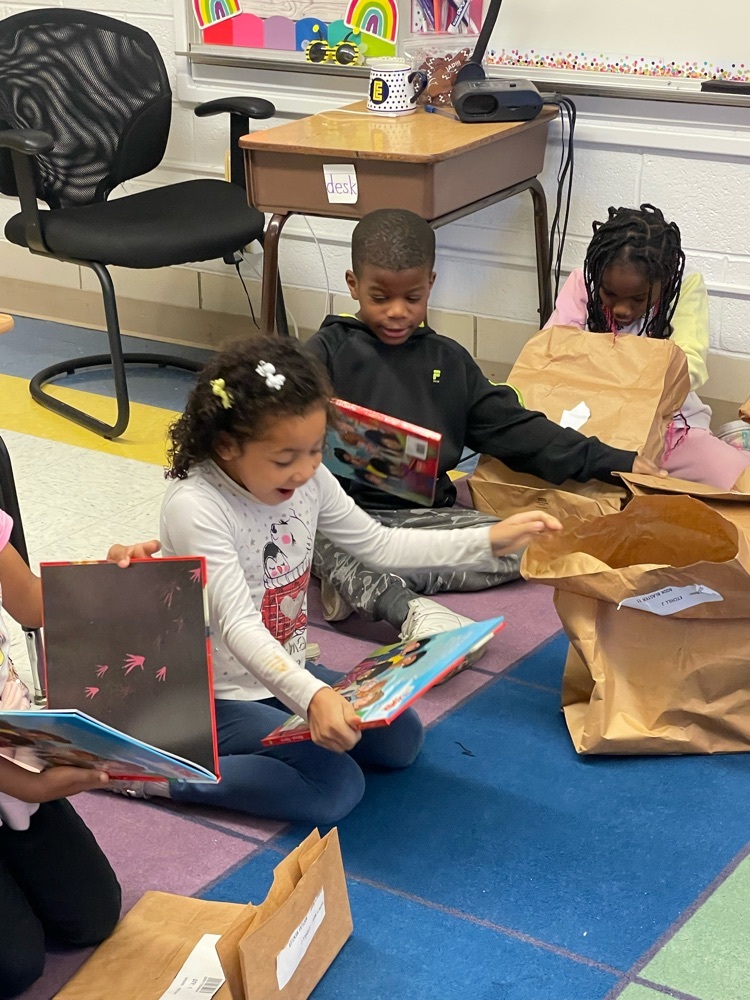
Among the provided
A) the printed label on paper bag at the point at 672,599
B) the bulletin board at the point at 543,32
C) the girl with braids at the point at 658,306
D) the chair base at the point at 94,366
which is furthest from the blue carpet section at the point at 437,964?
the bulletin board at the point at 543,32

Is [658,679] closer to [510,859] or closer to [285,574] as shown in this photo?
[510,859]

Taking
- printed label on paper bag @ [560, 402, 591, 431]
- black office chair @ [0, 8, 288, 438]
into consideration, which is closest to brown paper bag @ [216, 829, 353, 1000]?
printed label on paper bag @ [560, 402, 591, 431]

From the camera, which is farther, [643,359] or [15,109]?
[15,109]

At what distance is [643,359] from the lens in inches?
90.8

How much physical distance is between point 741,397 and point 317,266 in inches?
48.6

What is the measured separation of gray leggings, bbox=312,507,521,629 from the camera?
2.13m

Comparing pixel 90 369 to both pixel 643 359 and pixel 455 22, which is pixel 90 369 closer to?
pixel 455 22

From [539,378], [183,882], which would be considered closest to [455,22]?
[539,378]

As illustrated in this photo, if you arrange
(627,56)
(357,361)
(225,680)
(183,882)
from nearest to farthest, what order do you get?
(183,882)
(225,680)
(357,361)
(627,56)

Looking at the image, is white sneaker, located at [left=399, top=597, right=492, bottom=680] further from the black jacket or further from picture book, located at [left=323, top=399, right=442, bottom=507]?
the black jacket

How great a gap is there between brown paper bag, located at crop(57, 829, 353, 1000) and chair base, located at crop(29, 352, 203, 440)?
1.67 meters

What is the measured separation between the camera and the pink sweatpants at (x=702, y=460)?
2443mm

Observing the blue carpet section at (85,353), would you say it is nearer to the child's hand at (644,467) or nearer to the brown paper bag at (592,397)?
the brown paper bag at (592,397)

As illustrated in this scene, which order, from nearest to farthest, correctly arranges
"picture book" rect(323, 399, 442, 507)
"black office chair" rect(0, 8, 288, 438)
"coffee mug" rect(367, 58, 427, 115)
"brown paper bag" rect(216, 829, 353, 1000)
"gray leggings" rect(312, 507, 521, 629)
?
"brown paper bag" rect(216, 829, 353, 1000)
"picture book" rect(323, 399, 442, 507)
"gray leggings" rect(312, 507, 521, 629)
"coffee mug" rect(367, 58, 427, 115)
"black office chair" rect(0, 8, 288, 438)
